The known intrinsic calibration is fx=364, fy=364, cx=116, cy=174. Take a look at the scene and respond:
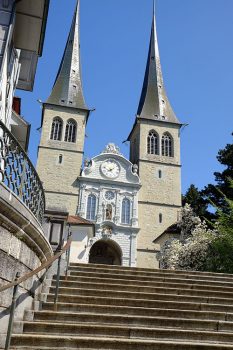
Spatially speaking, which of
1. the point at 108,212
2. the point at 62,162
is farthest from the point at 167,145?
the point at 62,162

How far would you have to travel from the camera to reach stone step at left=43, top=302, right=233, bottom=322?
554 cm

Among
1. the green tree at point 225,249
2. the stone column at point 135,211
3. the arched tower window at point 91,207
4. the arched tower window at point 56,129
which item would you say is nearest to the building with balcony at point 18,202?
the green tree at point 225,249

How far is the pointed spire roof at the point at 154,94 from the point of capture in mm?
41750

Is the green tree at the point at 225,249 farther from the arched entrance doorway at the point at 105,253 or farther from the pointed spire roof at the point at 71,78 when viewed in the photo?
the pointed spire roof at the point at 71,78

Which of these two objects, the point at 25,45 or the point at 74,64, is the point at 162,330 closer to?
the point at 25,45

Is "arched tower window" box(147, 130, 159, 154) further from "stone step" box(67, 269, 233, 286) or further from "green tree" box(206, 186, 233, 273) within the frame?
"stone step" box(67, 269, 233, 286)

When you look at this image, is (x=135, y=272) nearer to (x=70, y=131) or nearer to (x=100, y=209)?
(x=100, y=209)

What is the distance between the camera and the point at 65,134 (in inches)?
1501

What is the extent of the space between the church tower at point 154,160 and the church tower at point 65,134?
6.44m

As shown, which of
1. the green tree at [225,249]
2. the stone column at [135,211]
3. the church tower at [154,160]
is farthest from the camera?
the church tower at [154,160]

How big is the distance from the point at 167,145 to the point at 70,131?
10686mm

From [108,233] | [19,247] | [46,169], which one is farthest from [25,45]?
[46,169]

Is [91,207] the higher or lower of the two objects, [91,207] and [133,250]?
the higher

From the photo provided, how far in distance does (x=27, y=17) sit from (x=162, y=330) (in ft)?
23.0
